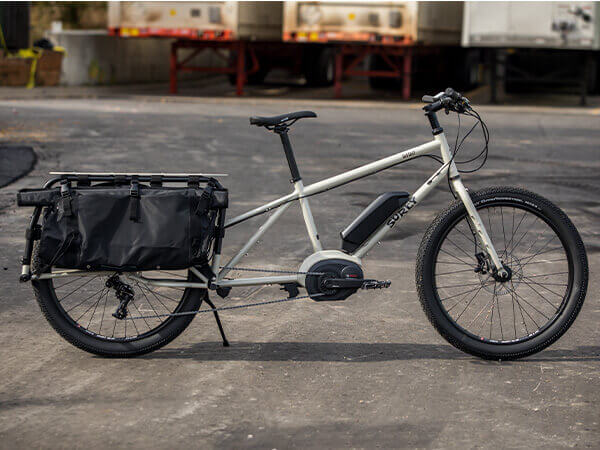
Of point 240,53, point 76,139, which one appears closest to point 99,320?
point 76,139

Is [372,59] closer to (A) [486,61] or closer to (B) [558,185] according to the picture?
(A) [486,61]

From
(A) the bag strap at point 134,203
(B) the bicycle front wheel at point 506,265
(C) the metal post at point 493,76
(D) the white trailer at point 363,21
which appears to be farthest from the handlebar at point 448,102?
(C) the metal post at point 493,76

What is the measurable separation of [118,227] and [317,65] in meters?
23.5

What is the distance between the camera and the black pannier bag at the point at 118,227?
5008 millimetres

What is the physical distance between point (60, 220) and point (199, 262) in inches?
27.0

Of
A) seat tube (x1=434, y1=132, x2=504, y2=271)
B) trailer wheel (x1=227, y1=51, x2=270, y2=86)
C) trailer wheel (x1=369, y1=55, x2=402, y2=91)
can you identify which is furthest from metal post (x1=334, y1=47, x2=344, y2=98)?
seat tube (x1=434, y1=132, x2=504, y2=271)

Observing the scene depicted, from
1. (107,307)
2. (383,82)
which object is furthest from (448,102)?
(383,82)

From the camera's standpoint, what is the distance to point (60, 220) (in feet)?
16.4

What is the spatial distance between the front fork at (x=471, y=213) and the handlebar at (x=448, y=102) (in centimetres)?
15

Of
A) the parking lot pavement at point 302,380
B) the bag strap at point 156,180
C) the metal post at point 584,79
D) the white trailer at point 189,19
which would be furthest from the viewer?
the white trailer at point 189,19

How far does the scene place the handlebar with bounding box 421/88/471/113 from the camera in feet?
16.9

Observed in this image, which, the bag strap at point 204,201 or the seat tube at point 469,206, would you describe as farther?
the seat tube at point 469,206

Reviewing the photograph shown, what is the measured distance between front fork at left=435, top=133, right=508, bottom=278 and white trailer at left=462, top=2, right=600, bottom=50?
17889 millimetres

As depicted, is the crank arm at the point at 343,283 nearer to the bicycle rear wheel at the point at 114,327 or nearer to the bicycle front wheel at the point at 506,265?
the bicycle front wheel at the point at 506,265
